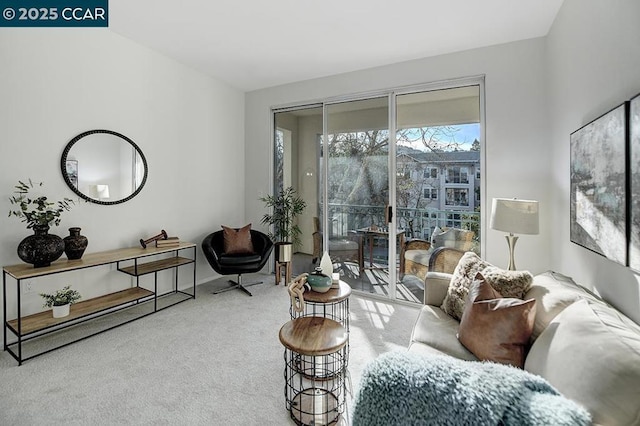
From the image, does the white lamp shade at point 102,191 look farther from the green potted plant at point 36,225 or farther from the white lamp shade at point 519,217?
the white lamp shade at point 519,217

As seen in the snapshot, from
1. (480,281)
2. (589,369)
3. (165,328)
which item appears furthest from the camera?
(165,328)

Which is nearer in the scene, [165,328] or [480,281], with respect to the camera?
[480,281]

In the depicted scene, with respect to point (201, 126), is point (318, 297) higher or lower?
lower

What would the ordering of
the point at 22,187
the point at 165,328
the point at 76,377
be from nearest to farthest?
the point at 76,377 < the point at 22,187 < the point at 165,328

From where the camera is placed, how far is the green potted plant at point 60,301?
247 cm

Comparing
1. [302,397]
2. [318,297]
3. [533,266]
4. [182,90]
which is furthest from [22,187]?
[533,266]

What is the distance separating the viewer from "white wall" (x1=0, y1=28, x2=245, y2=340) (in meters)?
2.51

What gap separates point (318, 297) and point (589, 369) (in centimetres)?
145

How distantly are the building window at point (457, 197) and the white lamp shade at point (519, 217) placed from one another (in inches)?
32.9

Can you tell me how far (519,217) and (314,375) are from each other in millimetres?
1983

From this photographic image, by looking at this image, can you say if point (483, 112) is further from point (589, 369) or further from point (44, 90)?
point (44, 90)

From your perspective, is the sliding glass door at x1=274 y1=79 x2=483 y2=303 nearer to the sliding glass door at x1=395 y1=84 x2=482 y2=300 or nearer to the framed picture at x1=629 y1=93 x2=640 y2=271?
the sliding glass door at x1=395 y1=84 x2=482 y2=300

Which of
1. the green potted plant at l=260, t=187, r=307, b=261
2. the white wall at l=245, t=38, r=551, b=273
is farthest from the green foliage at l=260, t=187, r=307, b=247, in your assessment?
the white wall at l=245, t=38, r=551, b=273

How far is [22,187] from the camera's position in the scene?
8.20ft
